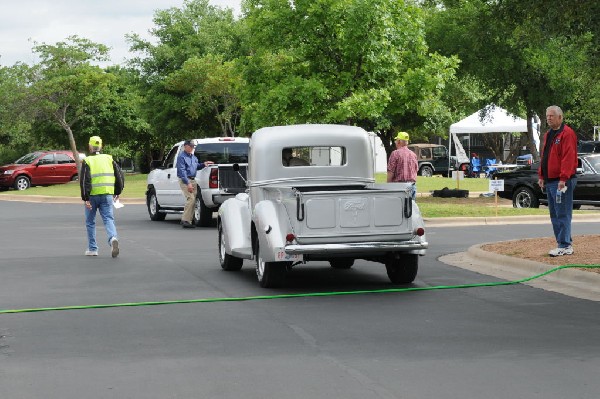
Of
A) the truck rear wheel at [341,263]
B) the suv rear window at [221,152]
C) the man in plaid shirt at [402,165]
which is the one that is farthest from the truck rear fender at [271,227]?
the suv rear window at [221,152]

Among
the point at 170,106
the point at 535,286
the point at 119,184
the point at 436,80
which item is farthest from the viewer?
Answer: the point at 170,106

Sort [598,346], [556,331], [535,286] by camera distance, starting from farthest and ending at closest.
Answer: [535,286], [556,331], [598,346]

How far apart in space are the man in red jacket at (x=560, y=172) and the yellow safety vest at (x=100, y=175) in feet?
21.0

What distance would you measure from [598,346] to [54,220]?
67.3 feet

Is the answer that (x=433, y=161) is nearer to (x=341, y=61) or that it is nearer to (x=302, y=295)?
(x=341, y=61)

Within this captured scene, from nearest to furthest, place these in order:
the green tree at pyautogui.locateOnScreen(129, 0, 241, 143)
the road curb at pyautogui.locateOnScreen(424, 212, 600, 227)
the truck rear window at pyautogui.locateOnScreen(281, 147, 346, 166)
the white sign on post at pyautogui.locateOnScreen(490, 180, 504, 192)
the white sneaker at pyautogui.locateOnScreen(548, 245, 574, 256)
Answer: the truck rear window at pyautogui.locateOnScreen(281, 147, 346, 166)
the white sneaker at pyautogui.locateOnScreen(548, 245, 574, 256)
the white sign on post at pyautogui.locateOnScreen(490, 180, 504, 192)
the road curb at pyautogui.locateOnScreen(424, 212, 600, 227)
the green tree at pyautogui.locateOnScreen(129, 0, 241, 143)

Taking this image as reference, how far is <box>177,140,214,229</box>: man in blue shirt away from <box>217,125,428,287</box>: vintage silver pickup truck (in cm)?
852

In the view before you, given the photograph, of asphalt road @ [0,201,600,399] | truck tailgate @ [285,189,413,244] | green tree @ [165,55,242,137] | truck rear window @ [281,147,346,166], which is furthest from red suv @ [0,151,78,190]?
truck tailgate @ [285,189,413,244]

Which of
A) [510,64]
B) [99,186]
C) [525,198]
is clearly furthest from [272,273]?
[510,64]

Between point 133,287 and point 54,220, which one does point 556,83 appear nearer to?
point 54,220

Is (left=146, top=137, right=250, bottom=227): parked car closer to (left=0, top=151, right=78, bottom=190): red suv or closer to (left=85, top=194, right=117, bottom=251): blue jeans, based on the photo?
(left=85, top=194, right=117, bottom=251): blue jeans

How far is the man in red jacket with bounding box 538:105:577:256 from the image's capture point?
13.7 meters

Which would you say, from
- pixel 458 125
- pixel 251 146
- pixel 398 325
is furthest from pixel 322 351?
pixel 458 125

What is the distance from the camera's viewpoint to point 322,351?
8141 millimetres
